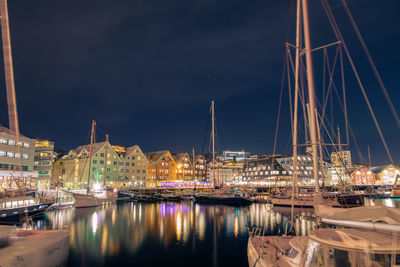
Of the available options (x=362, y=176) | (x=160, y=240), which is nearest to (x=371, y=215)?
(x=160, y=240)

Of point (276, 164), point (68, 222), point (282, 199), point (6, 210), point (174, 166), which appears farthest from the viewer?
point (276, 164)

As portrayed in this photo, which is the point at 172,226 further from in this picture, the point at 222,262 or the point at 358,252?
the point at 358,252

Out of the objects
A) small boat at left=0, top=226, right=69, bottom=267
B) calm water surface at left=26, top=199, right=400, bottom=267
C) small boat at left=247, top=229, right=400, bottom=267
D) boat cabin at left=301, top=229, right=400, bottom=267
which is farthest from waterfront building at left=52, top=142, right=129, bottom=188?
boat cabin at left=301, top=229, right=400, bottom=267

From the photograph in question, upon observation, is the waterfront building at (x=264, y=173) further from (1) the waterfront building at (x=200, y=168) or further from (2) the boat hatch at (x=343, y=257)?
(2) the boat hatch at (x=343, y=257)

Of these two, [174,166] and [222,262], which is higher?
[174,166]

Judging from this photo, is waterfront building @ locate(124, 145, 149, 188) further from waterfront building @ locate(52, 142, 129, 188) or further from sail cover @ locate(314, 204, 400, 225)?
sail cover @ locate(314, 204, 400, 225)

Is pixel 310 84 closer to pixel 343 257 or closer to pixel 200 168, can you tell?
pixel 343 257

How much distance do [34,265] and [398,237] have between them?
18399mm

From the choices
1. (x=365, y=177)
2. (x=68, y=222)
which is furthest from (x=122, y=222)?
(x=365, y=177)

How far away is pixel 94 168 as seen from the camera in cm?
9494

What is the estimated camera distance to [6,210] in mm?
34562

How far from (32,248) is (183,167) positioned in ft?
364

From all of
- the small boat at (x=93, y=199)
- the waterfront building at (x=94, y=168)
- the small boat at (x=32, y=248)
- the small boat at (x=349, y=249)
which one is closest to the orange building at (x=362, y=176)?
the waterfront building at (x=94, y=168)

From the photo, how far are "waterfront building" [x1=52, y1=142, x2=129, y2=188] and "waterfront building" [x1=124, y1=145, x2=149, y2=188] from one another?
2577mm
